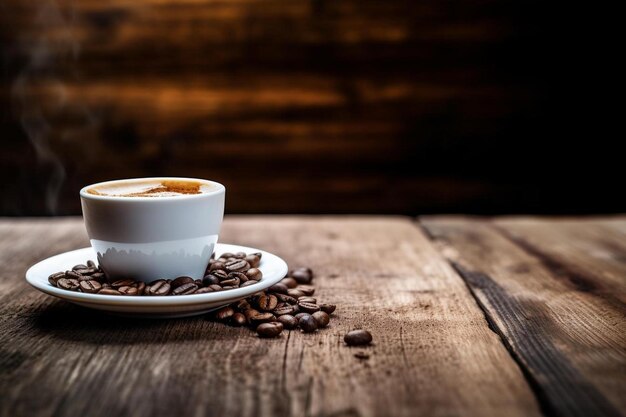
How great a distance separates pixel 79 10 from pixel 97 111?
393 mm

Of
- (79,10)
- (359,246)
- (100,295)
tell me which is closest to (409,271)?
(359,246)

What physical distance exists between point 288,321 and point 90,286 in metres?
0.26

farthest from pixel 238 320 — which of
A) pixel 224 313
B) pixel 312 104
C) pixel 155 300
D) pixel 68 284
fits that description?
pixel 312 104

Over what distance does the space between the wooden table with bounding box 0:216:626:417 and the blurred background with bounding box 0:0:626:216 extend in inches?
59.8

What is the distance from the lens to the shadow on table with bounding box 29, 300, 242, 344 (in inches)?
33.5

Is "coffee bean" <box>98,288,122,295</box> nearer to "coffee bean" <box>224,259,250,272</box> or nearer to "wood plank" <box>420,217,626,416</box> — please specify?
"coffee bean" <box>224,259,250,272</box>

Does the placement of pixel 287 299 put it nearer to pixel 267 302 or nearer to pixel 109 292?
pixel 267 302

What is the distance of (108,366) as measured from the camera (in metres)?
0.76

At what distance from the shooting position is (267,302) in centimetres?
97

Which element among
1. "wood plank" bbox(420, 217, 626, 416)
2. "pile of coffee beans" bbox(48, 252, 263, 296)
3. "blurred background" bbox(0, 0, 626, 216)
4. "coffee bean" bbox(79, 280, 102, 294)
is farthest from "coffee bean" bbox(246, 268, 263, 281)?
"blurred background" bbox(0, 0, 626, 216)

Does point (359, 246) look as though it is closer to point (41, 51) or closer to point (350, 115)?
point (350, 115)

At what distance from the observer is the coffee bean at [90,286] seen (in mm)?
902

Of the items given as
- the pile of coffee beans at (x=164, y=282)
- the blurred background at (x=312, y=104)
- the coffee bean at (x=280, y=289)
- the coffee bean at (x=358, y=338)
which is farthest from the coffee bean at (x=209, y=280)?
the blurred background at (x=312, y=104)

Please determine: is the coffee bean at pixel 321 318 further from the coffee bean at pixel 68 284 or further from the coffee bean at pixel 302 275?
the coffee bean at pixel 68 284
